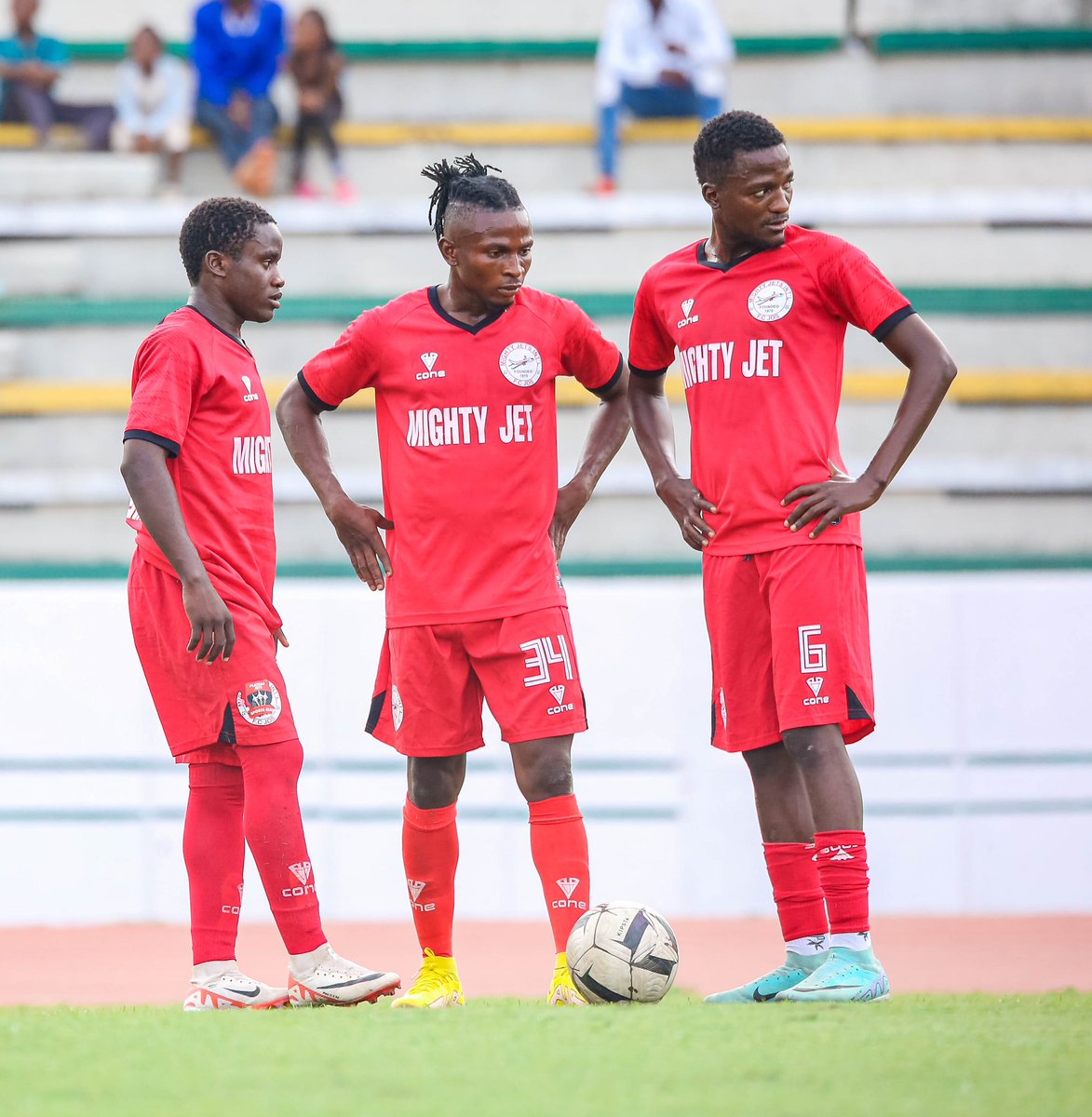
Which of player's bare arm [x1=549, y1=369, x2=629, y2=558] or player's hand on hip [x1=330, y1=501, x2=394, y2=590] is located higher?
player's bare arm [x1=549, y1=369, x2=629, y2=558]

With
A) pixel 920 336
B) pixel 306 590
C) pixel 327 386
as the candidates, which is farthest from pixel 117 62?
pixel 920 336

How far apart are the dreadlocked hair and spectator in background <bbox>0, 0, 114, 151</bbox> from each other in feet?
21.7

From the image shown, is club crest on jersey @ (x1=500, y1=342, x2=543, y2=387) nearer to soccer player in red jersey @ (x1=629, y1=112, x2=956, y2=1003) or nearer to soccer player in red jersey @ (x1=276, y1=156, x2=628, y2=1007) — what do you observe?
soccer player in red jersey @ (x1=276, y1=156, x2=628, y2=1007)

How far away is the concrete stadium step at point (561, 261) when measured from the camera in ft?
30.1

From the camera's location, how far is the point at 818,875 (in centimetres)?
404

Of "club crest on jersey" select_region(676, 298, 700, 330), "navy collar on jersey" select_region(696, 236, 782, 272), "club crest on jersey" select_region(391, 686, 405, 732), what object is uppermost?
"navy collar on jersey" select_region(696, 236, 782, 272)

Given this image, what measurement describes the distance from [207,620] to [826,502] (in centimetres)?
149

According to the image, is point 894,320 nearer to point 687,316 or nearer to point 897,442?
point 897,442

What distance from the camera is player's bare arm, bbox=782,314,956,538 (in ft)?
12.8

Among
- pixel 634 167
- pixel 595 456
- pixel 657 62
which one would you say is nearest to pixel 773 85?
pixel 657 62

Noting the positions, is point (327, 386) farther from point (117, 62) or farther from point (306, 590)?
point (117, 62)

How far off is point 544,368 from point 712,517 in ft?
1.87

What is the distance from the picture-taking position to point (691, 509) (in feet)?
13.6

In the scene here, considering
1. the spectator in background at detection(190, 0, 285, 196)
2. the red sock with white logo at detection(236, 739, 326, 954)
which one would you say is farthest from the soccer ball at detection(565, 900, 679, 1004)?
the spectator in background at detection(190, 0, 285, 196)
